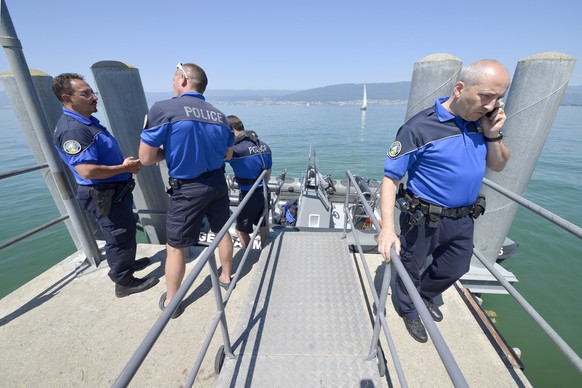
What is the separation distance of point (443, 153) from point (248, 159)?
2193 millimetres

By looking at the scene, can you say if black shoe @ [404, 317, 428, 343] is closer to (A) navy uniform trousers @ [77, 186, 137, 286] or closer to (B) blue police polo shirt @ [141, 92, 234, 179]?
(B) blue police polo shirt @ [141, 92, 234, 179]

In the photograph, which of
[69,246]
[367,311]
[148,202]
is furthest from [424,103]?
[69,246]

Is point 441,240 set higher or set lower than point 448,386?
higher

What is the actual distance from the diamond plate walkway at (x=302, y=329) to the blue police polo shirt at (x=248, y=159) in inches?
43.8

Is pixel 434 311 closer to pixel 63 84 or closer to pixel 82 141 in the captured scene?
pixel 82 141

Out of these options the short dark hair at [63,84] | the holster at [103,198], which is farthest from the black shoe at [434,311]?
the short dark hair at [63,84]

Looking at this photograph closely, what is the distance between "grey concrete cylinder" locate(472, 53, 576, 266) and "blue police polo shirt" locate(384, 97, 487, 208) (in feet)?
5.46

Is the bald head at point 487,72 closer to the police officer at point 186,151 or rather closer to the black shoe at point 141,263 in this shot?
the police officer at point 186,151

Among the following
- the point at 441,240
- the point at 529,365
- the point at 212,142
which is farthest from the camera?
the point at 529,365

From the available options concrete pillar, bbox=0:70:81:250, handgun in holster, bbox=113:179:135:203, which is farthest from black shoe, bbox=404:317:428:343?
concrete pillar, bbox=0:70:81:250

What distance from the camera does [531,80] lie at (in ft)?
9.18

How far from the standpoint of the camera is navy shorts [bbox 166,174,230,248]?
232 centimetres

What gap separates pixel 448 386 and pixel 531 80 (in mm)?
3250

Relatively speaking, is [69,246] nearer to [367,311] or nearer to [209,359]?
[209,359]
